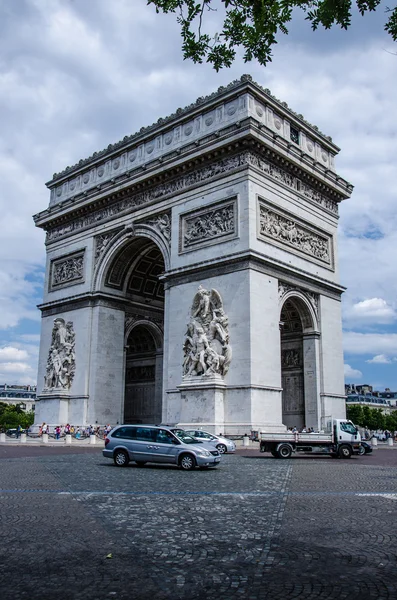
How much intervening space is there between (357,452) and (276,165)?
14.7 metres

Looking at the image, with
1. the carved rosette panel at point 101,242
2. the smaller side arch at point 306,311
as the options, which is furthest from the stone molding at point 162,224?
the smaller side arch at point 306,311

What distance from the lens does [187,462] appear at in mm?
16875

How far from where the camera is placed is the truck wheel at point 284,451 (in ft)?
72.4

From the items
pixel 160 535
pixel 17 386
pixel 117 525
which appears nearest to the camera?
pixel 160 535

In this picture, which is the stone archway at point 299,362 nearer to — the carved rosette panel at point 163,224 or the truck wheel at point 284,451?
the carved rosette panel at point 163,224

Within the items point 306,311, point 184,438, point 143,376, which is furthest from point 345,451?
point 143,376

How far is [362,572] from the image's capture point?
5.59 m

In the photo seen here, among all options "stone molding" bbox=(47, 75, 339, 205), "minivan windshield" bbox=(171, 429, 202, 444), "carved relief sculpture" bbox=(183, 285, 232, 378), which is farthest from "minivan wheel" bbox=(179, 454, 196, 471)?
"stone molding" bbox=(47, 75, 339, 205)

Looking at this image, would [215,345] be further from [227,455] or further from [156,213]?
[156,213]

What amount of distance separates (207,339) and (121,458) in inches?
433

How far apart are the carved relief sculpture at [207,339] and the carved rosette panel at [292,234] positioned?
13.4 ft

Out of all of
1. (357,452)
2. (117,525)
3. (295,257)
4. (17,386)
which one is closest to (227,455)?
(357,452)

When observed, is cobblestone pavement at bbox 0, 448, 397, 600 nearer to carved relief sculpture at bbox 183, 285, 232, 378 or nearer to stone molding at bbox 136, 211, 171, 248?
carved relief sculpture at bbox 183, 285, 232, 378

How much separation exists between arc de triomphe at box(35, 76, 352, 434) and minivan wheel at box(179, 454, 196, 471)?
371 inches
